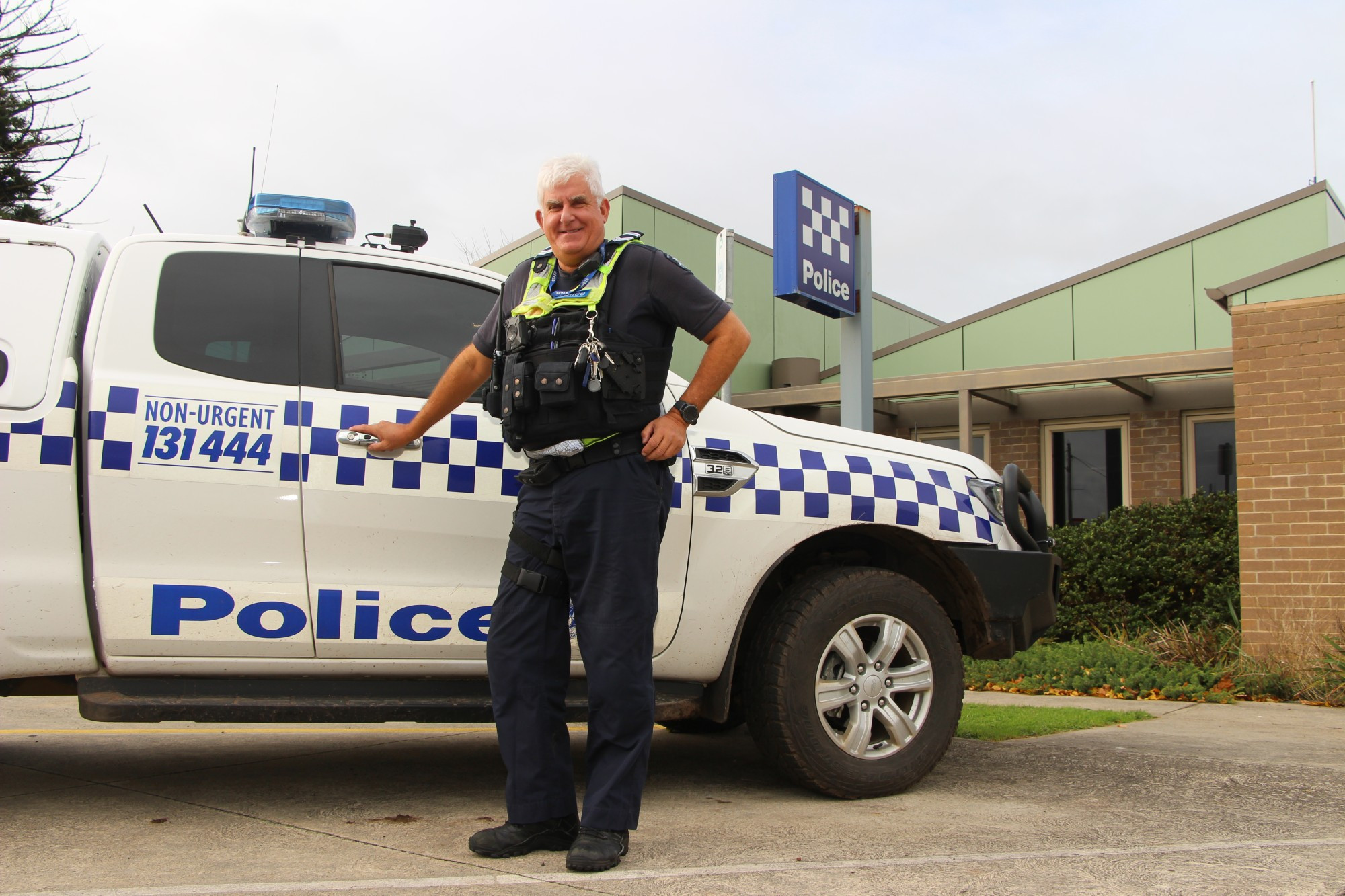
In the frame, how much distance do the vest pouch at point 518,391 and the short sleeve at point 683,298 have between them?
1.29ft

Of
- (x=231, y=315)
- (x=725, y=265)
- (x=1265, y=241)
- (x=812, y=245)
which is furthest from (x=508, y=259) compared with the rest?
(x=231, y=315)

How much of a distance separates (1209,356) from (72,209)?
533 inches

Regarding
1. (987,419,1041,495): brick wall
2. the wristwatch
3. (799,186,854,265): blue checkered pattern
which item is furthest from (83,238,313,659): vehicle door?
(987,419,1041,495): brick wall

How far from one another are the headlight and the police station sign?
397 cm

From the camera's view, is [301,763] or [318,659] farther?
[301,763]

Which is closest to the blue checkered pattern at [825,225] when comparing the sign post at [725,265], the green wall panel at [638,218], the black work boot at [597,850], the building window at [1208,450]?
the sign post at [725,265]

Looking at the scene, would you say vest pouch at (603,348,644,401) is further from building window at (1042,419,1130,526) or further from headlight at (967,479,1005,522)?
building window at (1042,419,1130,526)

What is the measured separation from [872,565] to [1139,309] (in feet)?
32.2

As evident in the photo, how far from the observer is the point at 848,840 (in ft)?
10.3

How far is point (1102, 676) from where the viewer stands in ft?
24.1

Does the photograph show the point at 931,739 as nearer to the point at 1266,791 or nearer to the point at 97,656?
the point at 1266,791

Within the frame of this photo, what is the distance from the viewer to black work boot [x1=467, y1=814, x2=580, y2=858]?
9.57 ft

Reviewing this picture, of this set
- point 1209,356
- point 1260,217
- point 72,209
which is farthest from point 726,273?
point 72,209

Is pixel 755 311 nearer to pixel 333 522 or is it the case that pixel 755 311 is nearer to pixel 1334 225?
pixel 1334 225
